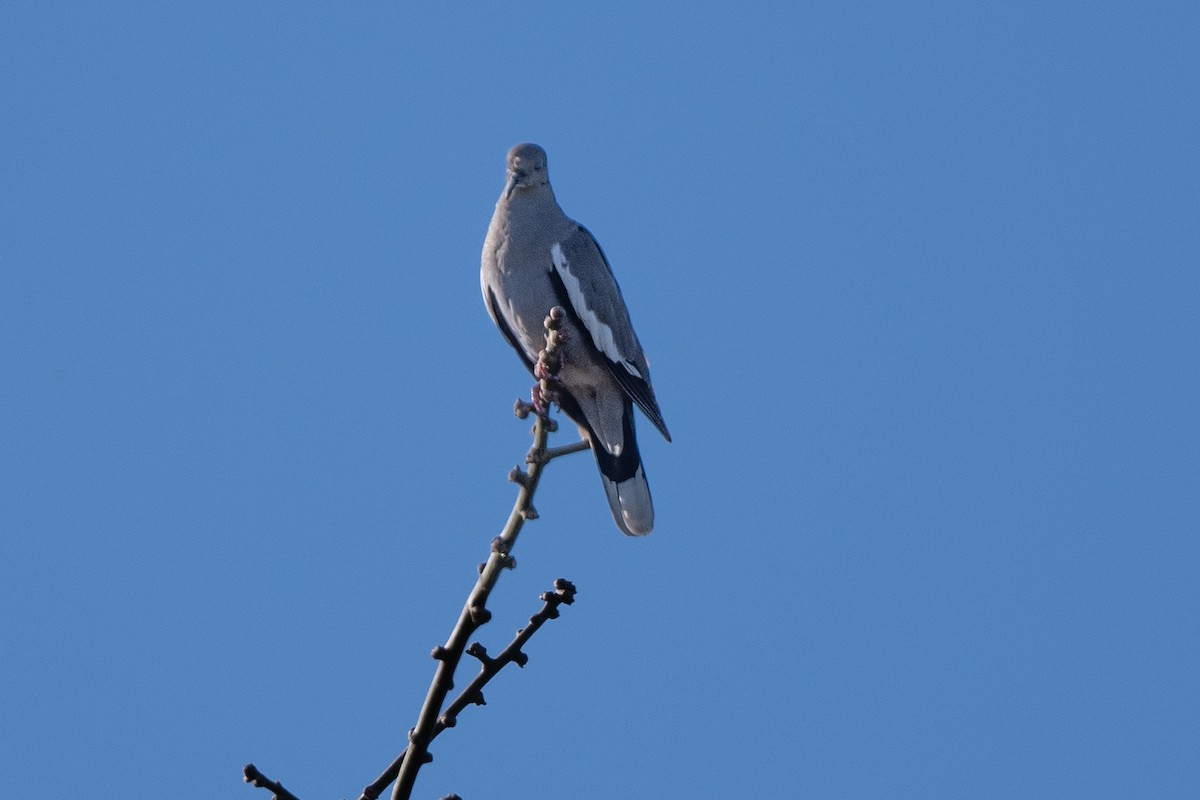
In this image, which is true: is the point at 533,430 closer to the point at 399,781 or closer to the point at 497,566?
the point at 497,566

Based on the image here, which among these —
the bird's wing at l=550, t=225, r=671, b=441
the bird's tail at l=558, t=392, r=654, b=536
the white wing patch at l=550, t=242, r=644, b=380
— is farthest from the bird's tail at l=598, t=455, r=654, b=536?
the white wing patch at l=550, t=242, r=644, b=380

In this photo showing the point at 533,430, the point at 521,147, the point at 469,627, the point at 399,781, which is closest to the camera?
the point at 399,781

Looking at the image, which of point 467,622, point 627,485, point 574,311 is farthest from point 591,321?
point 467,622

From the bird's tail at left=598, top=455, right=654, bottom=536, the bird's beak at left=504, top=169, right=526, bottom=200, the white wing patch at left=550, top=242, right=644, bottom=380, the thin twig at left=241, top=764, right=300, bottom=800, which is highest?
the bird's beak at left=504, top=169, right=526, bottom=200

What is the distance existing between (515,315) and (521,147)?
2.74 feet

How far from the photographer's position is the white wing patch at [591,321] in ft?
18.6

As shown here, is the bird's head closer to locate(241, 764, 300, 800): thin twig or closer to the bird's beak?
the bird's beak

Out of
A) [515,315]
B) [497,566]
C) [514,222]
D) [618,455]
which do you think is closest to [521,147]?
[514,222]

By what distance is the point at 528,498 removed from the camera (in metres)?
2.70

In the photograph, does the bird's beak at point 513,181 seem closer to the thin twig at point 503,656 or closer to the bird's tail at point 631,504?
the bird's tail at point 631,504

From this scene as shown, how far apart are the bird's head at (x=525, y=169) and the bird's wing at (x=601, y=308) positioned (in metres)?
0.29

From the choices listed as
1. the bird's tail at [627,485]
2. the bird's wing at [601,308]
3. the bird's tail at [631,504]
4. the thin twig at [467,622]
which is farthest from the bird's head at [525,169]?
the thin twig at [467,622]

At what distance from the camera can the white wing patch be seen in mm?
5672

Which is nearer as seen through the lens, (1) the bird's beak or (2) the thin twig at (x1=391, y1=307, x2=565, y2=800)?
(2) the thin twig at (x1=391, y1=307, x2=565, y2=800)
